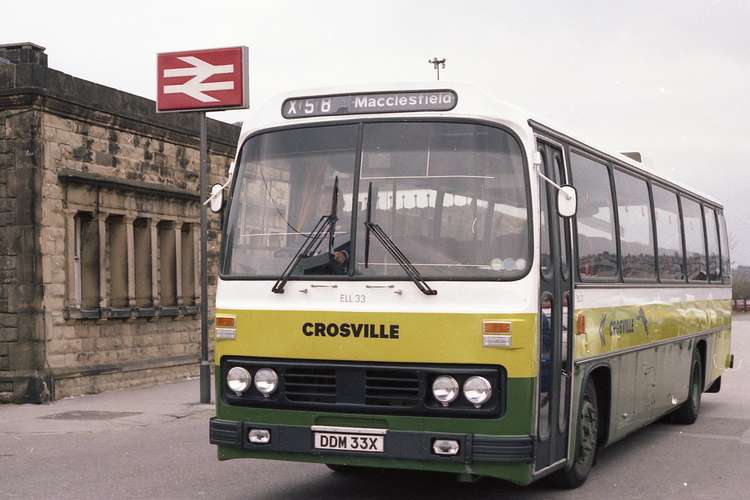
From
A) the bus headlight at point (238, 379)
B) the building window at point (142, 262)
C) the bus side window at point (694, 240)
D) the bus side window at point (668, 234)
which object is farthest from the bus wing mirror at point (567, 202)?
the building window at point (142, 262)

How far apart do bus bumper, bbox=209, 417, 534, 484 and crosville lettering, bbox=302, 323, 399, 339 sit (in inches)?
25.2

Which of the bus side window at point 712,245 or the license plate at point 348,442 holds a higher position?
the bus side window at point 712,245

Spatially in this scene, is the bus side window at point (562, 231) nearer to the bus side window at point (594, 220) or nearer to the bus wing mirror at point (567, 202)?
the bus side window at point (594, 220)

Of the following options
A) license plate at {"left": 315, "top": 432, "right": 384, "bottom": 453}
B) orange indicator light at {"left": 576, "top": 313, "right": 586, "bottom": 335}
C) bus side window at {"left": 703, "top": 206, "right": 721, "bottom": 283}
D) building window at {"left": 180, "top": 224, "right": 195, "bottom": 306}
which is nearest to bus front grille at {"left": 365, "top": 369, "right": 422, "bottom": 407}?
license plate at {"left": 315, "top": 432, "right": 384, "bottom": 453}

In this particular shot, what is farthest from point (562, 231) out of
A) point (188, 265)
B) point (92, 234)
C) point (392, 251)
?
point (188, 265)

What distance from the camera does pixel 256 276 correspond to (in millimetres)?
8477

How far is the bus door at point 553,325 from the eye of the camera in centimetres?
822

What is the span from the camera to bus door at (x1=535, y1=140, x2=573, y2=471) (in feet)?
27.0

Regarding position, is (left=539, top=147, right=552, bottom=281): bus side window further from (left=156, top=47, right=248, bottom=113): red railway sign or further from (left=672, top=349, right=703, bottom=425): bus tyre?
(left=156, top=47, right=248, bottom=113): red railway sign

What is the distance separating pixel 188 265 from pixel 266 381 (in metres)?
13.7

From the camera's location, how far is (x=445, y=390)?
25.7 feet

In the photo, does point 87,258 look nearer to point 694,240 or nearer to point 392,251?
point 694,240

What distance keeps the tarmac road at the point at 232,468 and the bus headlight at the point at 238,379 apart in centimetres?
114

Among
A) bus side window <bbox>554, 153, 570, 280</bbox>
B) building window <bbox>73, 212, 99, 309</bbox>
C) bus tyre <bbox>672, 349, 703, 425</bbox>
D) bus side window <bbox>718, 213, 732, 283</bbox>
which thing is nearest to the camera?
bus side window <bbox>554, 153, 570, 280</bbox>
